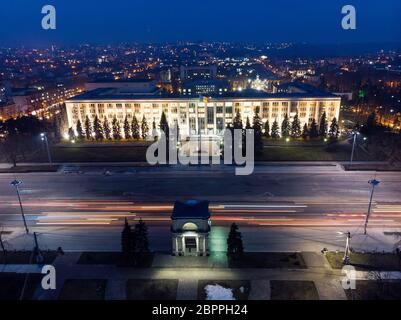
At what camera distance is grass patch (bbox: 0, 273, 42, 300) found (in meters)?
27.5

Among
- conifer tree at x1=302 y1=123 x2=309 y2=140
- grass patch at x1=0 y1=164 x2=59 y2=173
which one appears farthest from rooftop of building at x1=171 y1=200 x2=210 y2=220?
conifer tree at x1=302 y1=123 x2=309 y2=140

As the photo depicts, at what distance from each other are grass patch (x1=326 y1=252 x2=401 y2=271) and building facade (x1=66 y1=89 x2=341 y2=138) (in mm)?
55484

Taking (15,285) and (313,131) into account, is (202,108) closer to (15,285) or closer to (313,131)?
(313,131)

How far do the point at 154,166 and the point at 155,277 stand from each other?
3159 centimetres

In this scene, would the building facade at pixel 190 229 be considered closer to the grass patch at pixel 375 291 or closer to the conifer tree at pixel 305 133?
the grass patch at pixel 375 291

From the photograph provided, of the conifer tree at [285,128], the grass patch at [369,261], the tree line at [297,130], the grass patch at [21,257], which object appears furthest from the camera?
the conifer tree at [285,128]

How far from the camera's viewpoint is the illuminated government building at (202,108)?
272 feet

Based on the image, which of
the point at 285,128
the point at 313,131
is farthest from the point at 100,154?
the point at 313,131

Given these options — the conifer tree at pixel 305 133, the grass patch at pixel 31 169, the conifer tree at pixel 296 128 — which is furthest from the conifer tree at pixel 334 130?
the grass patch at pixel 31 169

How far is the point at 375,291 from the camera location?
89.3ft

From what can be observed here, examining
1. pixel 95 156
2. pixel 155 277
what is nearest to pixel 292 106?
pixel 95 156

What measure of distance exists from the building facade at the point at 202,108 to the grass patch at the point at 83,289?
5688cm

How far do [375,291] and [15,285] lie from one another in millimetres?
32315
